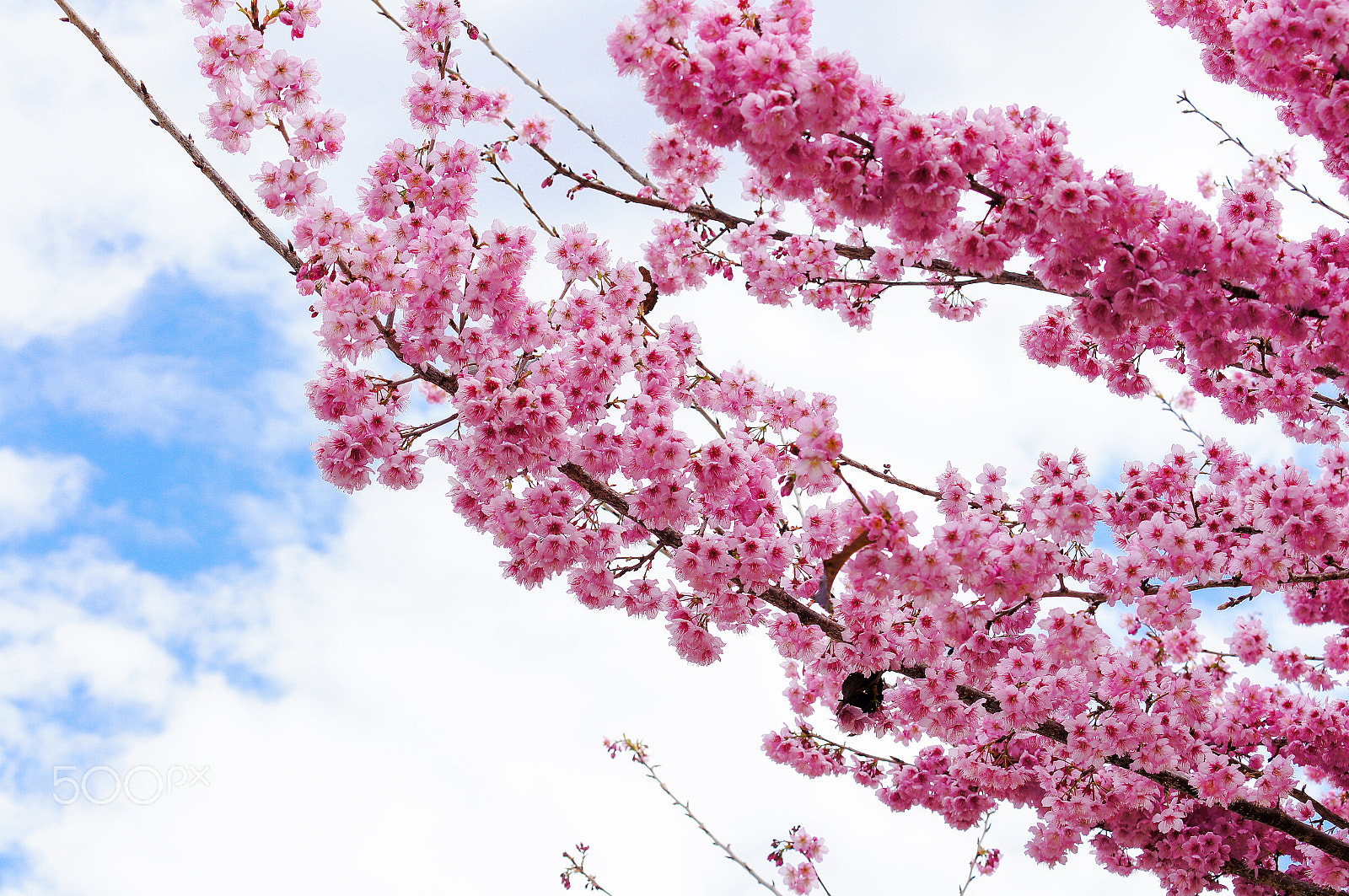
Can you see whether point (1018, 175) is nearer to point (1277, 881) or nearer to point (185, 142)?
point (185, 142)

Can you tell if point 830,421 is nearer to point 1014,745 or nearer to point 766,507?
point 766,507

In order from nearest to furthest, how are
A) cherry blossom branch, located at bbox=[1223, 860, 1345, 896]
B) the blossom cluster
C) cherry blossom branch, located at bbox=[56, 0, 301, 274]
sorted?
the blossom cluster
cherry blossom branch, located at bbox=[56, 0, 301, 274]
cherry blossom branch, located at bbox=[1223, 860, 1345, 896]

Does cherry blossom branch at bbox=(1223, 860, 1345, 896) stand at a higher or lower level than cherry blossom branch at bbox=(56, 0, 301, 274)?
lower

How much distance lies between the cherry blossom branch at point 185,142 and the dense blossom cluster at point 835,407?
0.22 meters

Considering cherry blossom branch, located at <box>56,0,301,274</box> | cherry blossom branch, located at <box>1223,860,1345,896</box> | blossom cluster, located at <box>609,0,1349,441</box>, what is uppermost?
cherry blossom branch, located at <box>56,0,301,274</box>

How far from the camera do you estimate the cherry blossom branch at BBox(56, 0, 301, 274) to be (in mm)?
4559

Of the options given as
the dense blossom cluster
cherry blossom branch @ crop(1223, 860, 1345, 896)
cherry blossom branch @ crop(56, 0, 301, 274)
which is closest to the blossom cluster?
the dense blossom cluster

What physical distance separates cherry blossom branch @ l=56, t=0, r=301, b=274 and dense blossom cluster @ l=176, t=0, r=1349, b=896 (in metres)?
0.22

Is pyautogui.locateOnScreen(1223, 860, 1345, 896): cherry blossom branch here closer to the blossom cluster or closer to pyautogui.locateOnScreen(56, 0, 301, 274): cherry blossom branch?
the blossom cluster

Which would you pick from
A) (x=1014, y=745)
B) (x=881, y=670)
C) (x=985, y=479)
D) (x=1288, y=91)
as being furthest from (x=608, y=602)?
(x=1288, y=91)

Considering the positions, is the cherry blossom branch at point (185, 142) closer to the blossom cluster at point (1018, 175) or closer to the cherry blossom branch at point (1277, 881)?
the blossom cluster at point (1018, 175)

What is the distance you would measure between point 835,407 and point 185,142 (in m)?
3.83

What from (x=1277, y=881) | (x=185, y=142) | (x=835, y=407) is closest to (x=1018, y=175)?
(x=835, y=407)

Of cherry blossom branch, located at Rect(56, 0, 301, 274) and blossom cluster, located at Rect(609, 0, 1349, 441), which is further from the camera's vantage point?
cherry blossom branch, located at Rect(56, 0, 301, 274)
